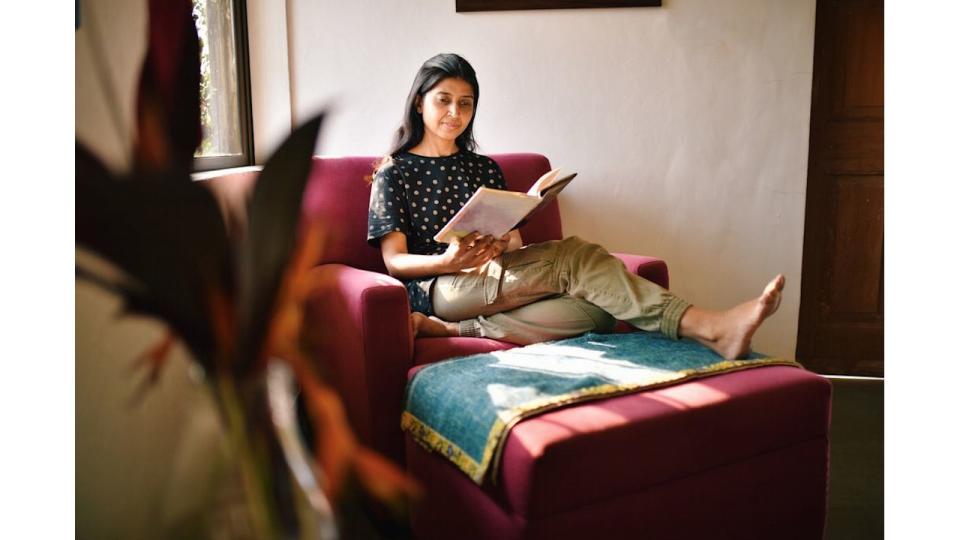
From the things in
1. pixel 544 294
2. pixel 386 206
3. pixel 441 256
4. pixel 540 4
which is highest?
pixel 540 4

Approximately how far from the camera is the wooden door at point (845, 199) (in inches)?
112

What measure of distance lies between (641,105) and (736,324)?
1401mm

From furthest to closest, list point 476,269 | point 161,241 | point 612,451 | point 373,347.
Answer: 1. point 476,269
2. point 373,347
3. point 612,451
4. point 161,241

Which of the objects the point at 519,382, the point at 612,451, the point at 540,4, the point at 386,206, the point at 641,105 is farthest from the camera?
the point at 641,105

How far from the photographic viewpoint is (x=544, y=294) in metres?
1.98

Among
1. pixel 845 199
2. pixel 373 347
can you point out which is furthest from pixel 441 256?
pixel 845 199

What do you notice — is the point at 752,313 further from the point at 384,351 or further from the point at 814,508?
the point at 384,351

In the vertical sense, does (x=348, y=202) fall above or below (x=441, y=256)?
above

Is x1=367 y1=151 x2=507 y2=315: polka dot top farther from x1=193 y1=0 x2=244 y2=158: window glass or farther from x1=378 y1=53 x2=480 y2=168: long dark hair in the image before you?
x1=193 y1=0 x2=244 y2=158: window glass

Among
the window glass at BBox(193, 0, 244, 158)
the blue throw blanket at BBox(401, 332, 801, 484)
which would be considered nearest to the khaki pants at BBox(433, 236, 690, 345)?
the blue throw blanket at BBox(401, 332, 801, 484)

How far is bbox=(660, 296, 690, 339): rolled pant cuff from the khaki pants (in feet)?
0.10

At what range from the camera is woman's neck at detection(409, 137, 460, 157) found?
2316 mm

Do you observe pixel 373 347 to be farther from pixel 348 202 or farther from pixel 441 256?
pixel 348 202

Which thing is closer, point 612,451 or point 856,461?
point 612,451
